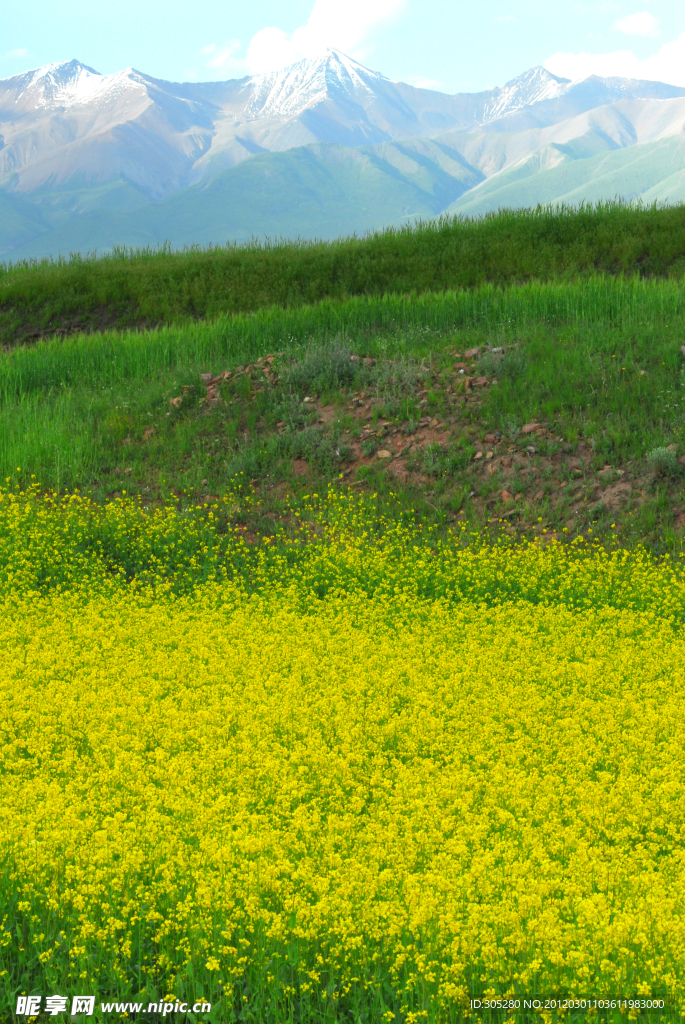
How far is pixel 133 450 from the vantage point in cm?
1317

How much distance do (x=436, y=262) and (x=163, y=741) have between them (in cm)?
1677

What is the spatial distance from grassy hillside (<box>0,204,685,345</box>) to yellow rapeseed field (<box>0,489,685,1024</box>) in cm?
1169

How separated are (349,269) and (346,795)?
688 inches

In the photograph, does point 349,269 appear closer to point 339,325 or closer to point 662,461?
point 339,325

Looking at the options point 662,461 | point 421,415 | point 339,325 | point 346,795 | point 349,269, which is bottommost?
point 346,795

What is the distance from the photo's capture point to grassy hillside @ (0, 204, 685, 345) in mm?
18625

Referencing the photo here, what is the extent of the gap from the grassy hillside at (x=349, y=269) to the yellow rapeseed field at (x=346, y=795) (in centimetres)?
1169

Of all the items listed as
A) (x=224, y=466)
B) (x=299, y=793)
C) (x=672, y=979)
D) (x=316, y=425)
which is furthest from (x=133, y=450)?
(x=672, y=979)

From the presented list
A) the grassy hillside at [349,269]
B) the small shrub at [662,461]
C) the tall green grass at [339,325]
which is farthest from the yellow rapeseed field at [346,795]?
the grassy hillside at [349,269]

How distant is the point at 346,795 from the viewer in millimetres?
4750

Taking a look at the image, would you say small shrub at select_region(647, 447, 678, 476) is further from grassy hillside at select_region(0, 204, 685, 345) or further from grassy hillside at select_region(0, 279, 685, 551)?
grassy hillside at select_region(0, 204, 685, 345)

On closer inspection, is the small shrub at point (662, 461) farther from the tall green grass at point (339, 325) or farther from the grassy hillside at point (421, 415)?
the tall green grass at point (339, 325)

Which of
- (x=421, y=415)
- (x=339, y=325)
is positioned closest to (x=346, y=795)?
(x=421, y=415)

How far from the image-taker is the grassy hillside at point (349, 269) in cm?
1862
